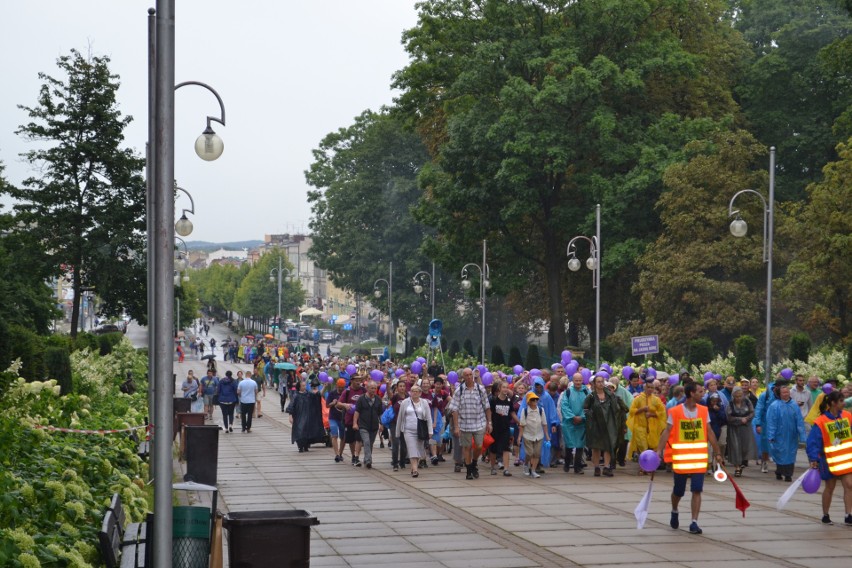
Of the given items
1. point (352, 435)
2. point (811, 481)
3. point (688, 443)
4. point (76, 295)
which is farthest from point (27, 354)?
point (76, 295)

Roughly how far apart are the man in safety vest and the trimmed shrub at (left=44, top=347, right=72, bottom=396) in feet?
44.8

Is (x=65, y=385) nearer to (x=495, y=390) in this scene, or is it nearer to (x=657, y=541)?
(x=495, y=390)

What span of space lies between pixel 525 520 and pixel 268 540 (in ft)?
22.4

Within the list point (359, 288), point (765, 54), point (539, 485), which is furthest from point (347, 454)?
point (359, 288)

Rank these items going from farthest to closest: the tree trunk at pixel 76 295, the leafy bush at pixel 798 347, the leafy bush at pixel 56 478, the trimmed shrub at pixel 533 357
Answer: the tree trunk at pixel 76 295, the trimmed shrub at pixel 533 357, the leafy bush at pixel 798 347, the leafy bush at pixel 56 478

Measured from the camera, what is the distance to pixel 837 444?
15617 millimetres

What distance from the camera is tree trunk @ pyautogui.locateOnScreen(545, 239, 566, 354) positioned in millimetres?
52219

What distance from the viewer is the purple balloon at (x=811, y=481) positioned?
1542cm

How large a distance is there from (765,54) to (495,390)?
137 ft

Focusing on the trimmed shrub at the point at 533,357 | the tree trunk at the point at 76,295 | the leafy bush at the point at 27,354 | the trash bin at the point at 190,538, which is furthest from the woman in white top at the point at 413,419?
the tree trunk at the point at 76,295

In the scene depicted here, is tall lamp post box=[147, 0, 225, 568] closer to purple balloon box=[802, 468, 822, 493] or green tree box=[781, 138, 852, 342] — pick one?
purple balloon box=[802, 468, 822, 493]

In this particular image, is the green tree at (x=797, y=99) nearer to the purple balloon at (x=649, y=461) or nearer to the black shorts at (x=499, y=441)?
the black shorts at (x=499, y=441)

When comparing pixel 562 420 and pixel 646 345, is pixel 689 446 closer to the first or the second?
pixel 562 420

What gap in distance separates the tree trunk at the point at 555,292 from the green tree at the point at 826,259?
31.1 feet
